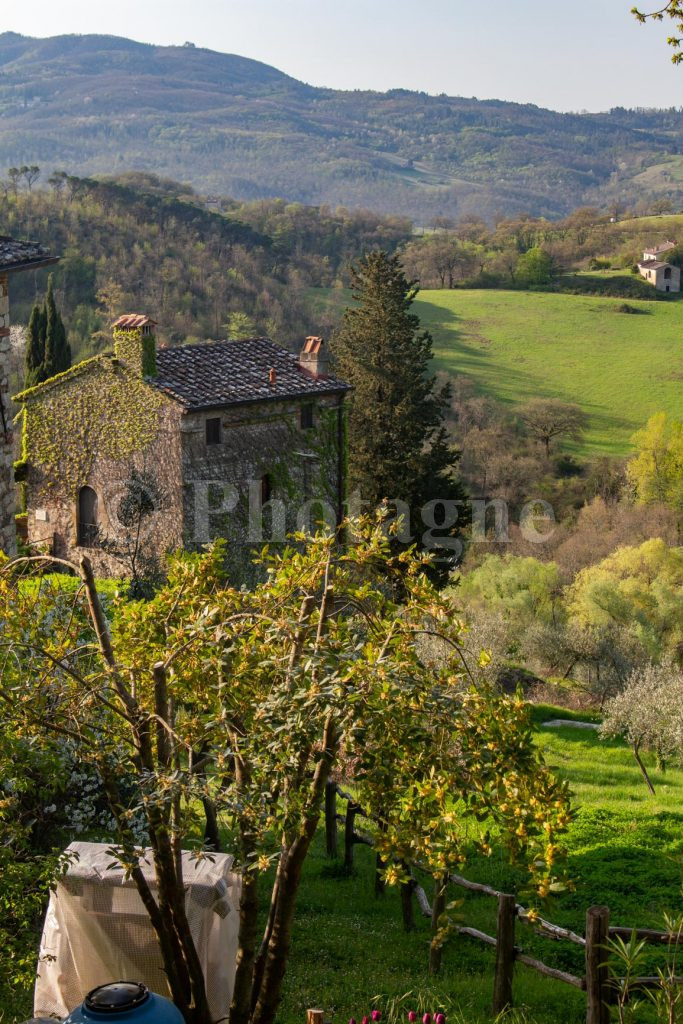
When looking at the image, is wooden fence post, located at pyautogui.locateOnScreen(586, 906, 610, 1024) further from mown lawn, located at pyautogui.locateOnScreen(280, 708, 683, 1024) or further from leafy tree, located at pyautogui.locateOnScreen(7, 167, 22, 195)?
leafy tree, located at pyautogui.locateOnScreen(7, 167, 22, 195)

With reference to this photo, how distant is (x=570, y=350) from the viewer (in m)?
74.6

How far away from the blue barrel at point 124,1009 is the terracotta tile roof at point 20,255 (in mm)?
7671

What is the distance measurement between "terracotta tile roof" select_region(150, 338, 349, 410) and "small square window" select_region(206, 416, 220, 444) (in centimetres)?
36

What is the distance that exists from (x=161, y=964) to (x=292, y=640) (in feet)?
11.4

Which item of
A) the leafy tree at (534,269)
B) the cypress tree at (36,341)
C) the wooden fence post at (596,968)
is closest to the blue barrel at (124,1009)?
the wooden fence post at (596,968)

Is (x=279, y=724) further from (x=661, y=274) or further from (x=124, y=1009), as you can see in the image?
(x=661, y=274)

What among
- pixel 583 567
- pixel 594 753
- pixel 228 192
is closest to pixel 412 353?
pixel 594 753

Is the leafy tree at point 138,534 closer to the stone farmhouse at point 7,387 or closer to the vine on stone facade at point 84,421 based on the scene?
the vine on stone facade at point 84,421

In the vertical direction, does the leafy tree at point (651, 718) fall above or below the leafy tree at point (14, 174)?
below

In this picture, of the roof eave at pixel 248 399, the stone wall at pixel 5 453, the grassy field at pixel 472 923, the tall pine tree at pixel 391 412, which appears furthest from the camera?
the tall pine tree at pixel 391 412

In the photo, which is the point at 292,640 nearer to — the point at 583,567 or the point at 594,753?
the point at 594,753

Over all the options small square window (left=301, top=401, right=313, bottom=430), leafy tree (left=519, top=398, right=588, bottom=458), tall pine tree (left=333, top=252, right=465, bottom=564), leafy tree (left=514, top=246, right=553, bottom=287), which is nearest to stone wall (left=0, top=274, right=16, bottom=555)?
small square window (left=301, top=401, right=313, bottom=430)

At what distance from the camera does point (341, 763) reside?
5.92 metres

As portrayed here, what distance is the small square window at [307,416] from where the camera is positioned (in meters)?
24.4
